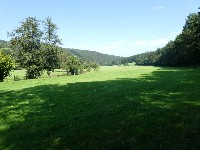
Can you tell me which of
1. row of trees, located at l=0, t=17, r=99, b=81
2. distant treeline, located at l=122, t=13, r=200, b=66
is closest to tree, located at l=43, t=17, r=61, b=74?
row of trees, located at l=0, t=17, r=99, b=81

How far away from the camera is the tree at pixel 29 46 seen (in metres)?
76.6

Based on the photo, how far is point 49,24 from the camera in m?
83.4

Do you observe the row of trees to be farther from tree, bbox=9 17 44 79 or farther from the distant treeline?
the distant treeline

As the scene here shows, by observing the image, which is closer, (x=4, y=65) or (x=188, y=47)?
(x=4, y=65)

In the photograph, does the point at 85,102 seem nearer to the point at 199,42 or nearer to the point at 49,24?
the point at 49,24

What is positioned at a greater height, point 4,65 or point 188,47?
point 188,47

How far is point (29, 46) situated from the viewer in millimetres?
79000

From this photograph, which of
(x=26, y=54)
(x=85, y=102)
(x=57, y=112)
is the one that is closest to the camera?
(x=57, y=112)

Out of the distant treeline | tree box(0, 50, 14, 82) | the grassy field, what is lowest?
the grassy field

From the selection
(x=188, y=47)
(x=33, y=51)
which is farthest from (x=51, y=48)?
(x=188, y=47)

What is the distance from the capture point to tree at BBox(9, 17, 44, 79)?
3017 inches

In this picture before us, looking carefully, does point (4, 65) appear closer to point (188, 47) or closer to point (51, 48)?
point (51, 48)

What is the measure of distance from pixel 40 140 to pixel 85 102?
30.7 feet

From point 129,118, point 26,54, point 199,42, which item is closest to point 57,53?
point 26,54
